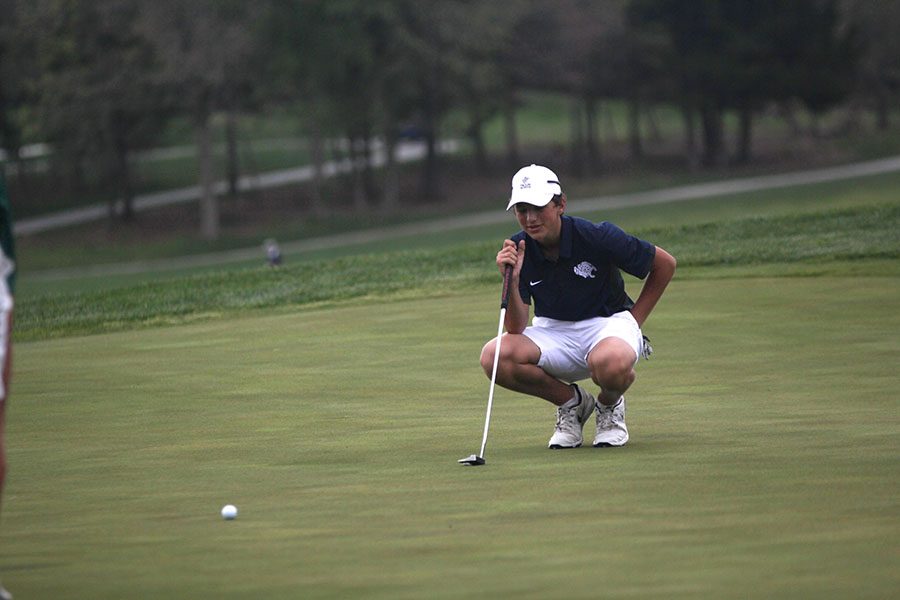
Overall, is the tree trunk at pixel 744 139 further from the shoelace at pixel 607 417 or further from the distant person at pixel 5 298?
the distant person at pixel 5 298

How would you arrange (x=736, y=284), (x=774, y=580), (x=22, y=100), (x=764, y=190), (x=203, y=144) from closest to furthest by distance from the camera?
(x=774, y=580) < (x=736, y=284) < (x=764, y=190) < (x=203, y=144) < (x=22, y=100)

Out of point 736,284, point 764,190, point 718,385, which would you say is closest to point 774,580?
point 718,385

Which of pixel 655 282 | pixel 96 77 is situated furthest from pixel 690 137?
pixel 655 282

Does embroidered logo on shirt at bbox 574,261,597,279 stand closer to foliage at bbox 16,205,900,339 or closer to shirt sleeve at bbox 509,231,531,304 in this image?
shirt sleeve at bbox 509,231,531,304

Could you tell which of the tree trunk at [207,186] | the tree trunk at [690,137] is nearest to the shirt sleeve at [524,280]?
the tree trunk at [207,186]

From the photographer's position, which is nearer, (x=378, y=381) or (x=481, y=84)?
(x=378, y=381)

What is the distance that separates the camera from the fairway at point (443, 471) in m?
5.31

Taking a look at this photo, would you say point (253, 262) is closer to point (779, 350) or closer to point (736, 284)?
point (736, 284)

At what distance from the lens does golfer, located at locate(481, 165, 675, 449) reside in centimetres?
824

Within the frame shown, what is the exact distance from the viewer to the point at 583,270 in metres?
8.53

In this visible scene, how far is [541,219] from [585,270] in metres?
0.53

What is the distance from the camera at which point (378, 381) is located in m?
11.0

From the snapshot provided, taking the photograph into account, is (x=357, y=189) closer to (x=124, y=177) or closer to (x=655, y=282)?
(x=124, y=177)

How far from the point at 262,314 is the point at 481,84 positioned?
131 ft
